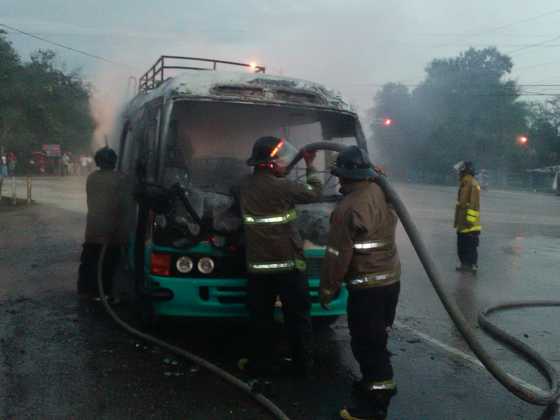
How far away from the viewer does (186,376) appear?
452cm

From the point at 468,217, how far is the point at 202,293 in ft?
20.0

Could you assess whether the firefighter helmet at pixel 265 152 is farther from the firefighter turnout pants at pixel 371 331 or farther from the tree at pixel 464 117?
the tree at pixel 464 117

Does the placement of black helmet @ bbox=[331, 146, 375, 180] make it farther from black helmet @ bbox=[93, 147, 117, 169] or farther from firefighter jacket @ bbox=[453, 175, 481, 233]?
firefighter jacket @ bbox=[453, 175, 481, 233]

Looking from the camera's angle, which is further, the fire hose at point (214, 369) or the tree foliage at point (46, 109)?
the tree foliage at point (46, 109)

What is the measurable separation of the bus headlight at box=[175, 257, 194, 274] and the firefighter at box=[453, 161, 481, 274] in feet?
19.8

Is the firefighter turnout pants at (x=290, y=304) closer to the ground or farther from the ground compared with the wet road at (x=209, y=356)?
farther from the ground

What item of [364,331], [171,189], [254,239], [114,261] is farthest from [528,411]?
[114,261]

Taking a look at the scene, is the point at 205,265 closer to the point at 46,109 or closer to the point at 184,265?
the point at 184,265

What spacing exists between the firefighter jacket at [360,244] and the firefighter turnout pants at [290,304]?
613 millimetres

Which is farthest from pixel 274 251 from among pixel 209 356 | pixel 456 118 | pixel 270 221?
pixel 456 118

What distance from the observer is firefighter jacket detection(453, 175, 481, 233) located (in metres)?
9.52

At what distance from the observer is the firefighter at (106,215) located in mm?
6578

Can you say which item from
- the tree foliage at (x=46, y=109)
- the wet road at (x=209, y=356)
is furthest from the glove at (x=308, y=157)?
the tree foliage at (x=46, y=109)

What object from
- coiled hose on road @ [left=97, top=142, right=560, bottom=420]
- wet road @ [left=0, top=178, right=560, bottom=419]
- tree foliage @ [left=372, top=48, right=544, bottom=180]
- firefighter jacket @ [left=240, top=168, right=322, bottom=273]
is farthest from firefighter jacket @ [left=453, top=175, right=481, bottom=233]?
tree foliage @ [left=372, top=48, right=544, bottom=180]
